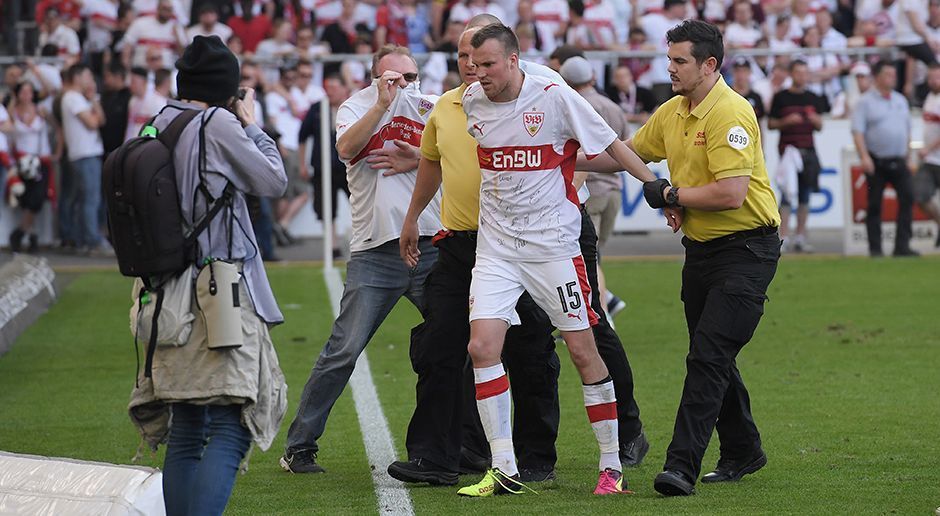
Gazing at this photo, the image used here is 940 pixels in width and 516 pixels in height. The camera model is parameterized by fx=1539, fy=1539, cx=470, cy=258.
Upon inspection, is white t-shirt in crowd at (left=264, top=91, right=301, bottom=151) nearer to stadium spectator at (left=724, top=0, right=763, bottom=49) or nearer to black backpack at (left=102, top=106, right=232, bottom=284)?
stadium spectator at (left=724, top=0, right=763, bottom=49)

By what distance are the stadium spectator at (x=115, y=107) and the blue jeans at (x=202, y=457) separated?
44.9 feet

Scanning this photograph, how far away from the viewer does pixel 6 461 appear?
5.90 meters

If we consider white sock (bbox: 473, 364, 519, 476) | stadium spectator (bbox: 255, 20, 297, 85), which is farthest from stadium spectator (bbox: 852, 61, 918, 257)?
white sock (bbox: 473, 364, 519, 476)

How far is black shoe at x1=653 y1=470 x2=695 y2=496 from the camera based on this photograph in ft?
21.9

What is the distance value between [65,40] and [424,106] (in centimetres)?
1473

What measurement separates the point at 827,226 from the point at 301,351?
34.1ft

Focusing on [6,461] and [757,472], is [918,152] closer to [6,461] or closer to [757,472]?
[757,472]

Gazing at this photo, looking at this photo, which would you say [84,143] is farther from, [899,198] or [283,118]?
[899,198]

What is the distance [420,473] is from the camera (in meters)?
7.11

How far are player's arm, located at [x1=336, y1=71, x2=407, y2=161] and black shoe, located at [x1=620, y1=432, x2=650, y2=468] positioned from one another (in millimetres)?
1982

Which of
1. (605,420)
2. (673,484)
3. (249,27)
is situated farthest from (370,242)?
(249,27)

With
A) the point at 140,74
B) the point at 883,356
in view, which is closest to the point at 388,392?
the point at 883,356

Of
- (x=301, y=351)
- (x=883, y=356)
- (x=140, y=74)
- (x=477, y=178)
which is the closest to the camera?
(x=477, y=178)

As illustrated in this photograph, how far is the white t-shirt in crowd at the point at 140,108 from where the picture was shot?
18938 millimetres
